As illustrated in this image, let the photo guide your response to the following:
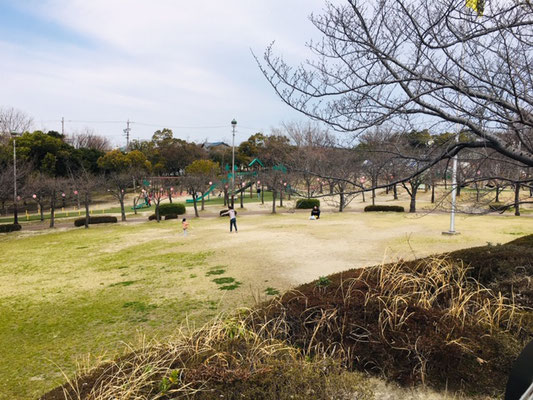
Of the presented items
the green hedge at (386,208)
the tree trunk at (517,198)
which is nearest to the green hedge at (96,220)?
the green hedge at (386,208)

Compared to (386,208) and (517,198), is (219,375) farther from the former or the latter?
(386,208)

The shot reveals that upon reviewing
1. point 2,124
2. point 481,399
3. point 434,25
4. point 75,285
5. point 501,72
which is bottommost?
point 75,285

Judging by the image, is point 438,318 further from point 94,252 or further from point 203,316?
point 94,252

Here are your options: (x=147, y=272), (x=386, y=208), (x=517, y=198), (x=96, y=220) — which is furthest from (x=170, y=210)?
(x=517, y=198)

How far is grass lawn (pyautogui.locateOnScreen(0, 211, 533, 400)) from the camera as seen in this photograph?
20.3 feet

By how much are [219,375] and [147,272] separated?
28.2 ft

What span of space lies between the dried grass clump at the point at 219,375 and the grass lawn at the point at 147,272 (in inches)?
35.0

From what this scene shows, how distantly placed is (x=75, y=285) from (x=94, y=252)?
4997mm

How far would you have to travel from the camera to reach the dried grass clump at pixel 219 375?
2.93 m

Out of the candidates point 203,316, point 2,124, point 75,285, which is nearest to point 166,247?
point 75,285

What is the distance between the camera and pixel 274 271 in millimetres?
10328

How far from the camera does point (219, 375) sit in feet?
10.1

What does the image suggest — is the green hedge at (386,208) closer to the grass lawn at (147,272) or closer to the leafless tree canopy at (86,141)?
the grass lawn at (147,272)

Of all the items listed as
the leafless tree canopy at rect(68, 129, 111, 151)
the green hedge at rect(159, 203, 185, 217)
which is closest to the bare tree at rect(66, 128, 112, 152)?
the leafless tree canopy at rect(68, 129, 111, 151)
